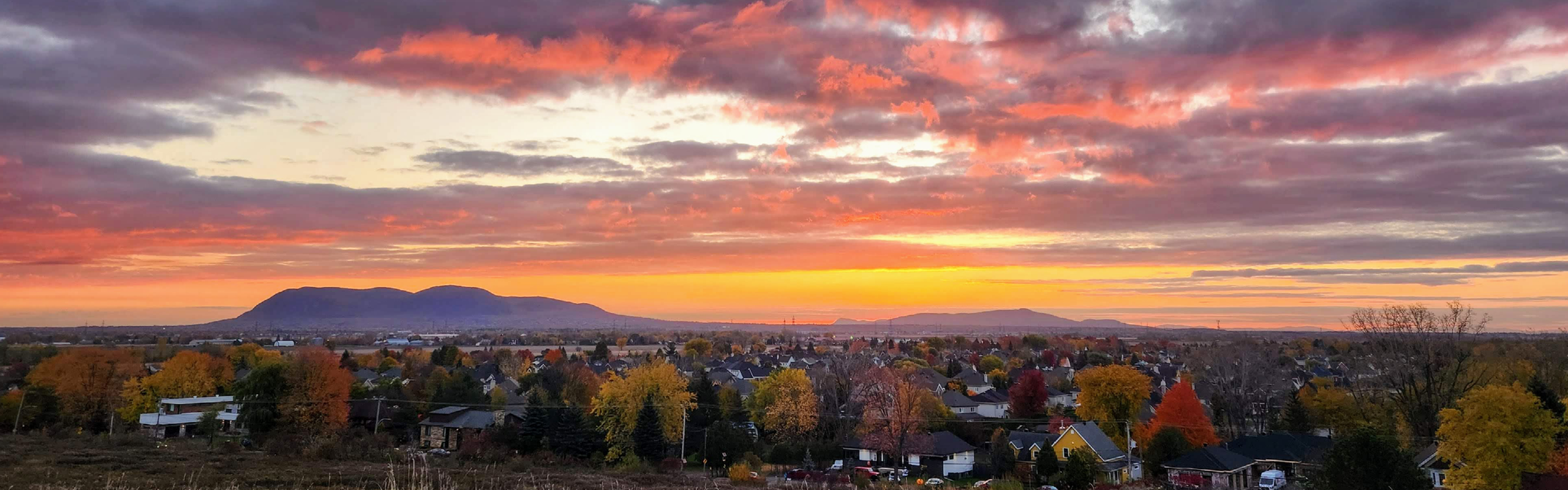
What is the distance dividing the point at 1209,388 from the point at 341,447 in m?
67.5

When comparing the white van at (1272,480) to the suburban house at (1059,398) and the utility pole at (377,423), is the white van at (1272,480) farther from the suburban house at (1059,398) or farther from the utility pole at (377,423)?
the utility pole at (377,423)

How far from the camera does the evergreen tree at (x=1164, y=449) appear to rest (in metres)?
46.6

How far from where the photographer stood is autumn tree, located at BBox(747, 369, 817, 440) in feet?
173

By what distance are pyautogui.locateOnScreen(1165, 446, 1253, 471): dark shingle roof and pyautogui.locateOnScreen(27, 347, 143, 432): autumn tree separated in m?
62.7

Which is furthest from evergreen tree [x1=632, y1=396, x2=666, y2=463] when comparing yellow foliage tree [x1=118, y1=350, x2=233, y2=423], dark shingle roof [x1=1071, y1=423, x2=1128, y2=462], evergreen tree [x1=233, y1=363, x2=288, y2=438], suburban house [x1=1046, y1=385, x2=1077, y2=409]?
suburban house [x1=1046, y1=385, x2=1077, y2=409]

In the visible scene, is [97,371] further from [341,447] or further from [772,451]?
[772,451]

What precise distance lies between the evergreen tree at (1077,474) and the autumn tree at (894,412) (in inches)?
357

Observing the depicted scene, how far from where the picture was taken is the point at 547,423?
48.4 metres

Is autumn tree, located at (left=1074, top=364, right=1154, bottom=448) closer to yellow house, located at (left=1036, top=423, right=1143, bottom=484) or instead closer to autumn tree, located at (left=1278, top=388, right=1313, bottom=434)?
yellow house, located at (left=1036, top=423, right=1143, bottom=484)

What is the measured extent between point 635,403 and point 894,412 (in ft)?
51.4

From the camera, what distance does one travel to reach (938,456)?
Result: 48188 millimetres

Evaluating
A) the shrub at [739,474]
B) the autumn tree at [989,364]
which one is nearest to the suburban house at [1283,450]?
the shrub at [739,474]

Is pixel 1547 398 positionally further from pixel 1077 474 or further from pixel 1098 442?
pixel 1098 442

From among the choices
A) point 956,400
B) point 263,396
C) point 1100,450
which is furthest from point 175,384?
point 1100,450
